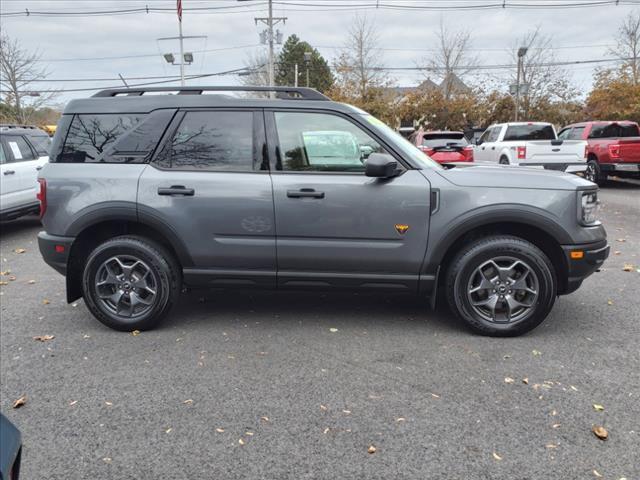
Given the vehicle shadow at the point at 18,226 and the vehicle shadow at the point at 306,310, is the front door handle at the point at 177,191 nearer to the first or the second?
the vehicle shadow at the point at 306,310

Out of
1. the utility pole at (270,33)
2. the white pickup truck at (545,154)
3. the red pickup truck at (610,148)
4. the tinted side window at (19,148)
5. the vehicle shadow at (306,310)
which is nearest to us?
the vehicle shadow at (306,310)

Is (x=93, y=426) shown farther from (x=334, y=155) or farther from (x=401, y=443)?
(x=334, y=155)

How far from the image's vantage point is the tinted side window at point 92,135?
434 centimetres

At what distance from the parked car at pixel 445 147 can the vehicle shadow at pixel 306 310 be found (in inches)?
331

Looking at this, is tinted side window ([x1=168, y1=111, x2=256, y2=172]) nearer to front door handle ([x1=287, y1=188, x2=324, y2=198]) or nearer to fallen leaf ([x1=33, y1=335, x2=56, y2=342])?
front door handle ([x1=287, y1=188, x2=324, y2=198])

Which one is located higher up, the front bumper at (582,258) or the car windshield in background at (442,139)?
the car windshield in background at (442,139)

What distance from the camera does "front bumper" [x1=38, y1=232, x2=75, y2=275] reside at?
430 centimetres

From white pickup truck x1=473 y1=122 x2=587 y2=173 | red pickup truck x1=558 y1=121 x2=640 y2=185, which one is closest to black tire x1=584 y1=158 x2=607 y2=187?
red pickup truck x1=558 y1=121 x2=640 y2=185

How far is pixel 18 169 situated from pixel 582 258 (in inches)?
339

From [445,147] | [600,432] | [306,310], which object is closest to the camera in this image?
[600,432]

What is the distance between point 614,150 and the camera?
13.7 m

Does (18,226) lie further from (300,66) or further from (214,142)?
(300,66)

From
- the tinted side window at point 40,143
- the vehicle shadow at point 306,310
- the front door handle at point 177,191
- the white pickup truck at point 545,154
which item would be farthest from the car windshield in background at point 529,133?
the front door handle at point 177,191

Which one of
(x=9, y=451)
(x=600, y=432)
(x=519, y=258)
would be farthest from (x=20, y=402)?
(x=519, y=258)
